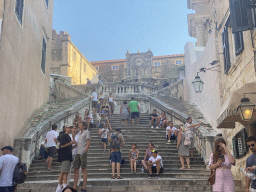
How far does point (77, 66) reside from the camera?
40750mm

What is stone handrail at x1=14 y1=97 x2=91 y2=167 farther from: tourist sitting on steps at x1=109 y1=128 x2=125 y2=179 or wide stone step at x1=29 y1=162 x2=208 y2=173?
tourist sitting on steps at x1=109 y1=128 x2=125 y2=179

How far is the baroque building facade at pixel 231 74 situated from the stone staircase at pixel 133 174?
148cm

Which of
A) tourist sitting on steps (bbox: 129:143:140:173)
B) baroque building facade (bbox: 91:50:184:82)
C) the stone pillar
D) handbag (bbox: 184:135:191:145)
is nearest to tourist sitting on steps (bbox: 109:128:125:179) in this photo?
tourist sitting on steps (bbox: 129:143:140:173)

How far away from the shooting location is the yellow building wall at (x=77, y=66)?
3850cm

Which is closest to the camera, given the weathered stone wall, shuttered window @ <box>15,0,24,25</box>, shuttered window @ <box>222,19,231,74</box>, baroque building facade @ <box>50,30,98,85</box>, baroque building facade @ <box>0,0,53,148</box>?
baroque building facade @ <box>0,0,53,148</box>

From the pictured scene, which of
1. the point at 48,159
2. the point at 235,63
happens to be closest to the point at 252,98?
the point at 235,63

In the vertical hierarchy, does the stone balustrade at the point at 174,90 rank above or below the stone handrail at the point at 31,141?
above

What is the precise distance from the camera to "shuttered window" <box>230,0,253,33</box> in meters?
8.41

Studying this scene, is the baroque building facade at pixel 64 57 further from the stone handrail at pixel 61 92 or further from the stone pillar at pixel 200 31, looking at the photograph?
the stone pillar at pixel 200 31

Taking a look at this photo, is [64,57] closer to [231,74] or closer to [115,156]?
[231,74]

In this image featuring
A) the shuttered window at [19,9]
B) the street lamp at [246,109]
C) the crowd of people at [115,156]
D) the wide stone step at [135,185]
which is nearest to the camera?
the crowd of people at [115,156]

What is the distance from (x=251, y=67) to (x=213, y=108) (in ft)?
21.5

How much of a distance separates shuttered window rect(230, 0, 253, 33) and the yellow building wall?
98.1ft

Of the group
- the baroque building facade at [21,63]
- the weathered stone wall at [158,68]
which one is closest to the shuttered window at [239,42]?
the baroque building facade at [21,63]
